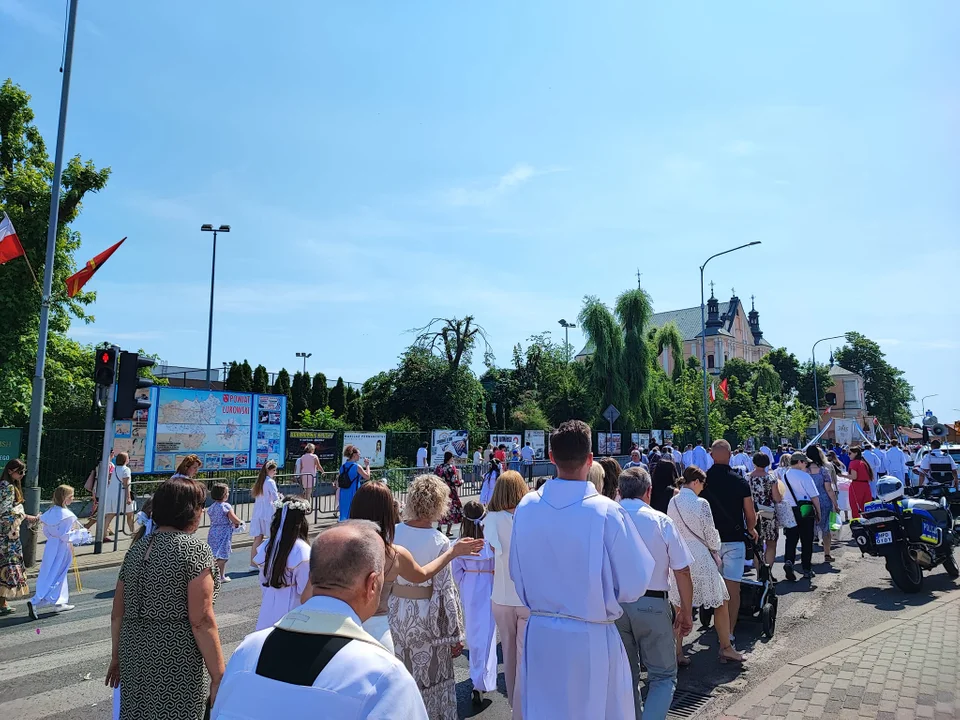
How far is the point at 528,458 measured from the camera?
30.0m

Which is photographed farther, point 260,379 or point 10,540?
point 260,379

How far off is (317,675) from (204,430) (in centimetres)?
2009

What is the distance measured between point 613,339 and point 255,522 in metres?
34.6

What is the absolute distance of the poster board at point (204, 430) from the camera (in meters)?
18.6

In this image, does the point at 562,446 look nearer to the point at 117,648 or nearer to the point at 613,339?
the point at 117,648

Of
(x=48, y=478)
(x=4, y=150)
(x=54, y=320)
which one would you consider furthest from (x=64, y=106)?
(x=54, y=320)

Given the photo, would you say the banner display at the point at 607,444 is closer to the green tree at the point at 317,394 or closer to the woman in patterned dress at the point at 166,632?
the green tree at the point at 317,394

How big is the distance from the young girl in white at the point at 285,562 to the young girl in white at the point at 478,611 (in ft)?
4.20

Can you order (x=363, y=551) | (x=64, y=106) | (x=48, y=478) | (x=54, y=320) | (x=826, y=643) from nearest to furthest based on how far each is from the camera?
(x=363, y=551) < (x=826, y=643) < (x=64, y=106) < (x=48, y=478) < (x=54, y=320)

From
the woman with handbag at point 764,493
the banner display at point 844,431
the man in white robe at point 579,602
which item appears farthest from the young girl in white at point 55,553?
the banner display at point 844,431

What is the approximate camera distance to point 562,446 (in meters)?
3.51

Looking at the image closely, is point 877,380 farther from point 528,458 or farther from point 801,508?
point 801,508

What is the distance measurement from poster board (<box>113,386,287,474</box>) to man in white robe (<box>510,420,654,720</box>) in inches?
656

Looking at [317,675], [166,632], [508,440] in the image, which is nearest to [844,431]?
[508,440]
